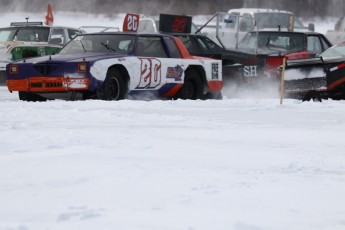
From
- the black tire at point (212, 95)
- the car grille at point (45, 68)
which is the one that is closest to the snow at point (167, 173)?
the car grille at point (45, 68)

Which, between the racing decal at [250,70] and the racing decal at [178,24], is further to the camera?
the racing decal at [178,24]

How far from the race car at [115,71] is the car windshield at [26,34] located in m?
4.37

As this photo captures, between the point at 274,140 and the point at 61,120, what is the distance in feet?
7.21

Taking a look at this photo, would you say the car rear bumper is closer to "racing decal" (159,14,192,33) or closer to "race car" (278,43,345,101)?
"race car" (278,43,345,101)

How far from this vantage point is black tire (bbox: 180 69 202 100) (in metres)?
12.8

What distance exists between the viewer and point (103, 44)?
11.9 m

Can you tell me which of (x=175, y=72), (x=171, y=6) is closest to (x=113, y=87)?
(x=175, y=72)

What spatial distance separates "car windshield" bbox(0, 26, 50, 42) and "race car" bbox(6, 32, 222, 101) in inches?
172

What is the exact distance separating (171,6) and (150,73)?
46.8 meters

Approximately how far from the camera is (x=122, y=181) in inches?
182

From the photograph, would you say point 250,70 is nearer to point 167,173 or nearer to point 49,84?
point 49,84

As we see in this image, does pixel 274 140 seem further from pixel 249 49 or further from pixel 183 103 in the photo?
pixel 249 49

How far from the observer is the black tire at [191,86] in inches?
505

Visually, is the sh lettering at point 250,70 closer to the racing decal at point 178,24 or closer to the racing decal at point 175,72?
the racing decal at point 178,24
